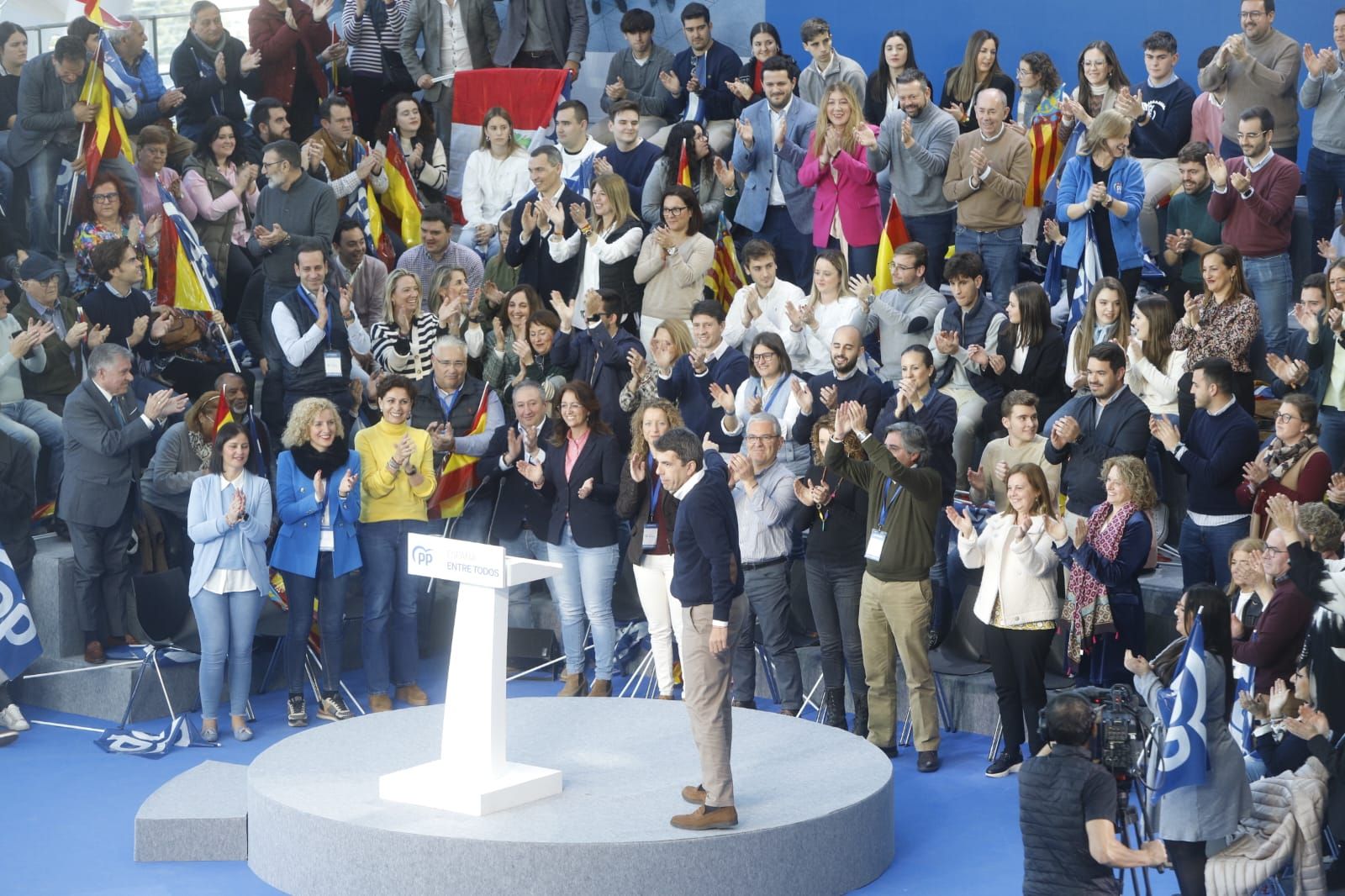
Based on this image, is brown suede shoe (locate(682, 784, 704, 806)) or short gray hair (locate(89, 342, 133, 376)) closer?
brown suede shoe (locate(682, 784, 704, 806))

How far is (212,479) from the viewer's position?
29.5 feet

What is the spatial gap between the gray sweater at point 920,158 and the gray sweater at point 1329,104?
2223mm

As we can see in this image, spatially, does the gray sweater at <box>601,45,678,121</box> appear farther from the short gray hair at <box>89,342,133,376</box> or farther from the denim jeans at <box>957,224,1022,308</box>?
the short gray hair at <box>89,342,133,376</box>

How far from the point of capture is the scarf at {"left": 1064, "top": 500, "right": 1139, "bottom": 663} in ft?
26.7

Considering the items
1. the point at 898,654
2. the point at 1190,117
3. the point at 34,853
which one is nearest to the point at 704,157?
the point at 1190,117

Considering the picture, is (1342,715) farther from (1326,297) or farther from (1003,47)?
(1003,47)

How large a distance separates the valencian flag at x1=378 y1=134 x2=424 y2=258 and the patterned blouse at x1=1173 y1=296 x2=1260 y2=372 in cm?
599

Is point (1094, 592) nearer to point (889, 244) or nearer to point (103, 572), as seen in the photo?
point (889, 244)

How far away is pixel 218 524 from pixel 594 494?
2026 millimetres

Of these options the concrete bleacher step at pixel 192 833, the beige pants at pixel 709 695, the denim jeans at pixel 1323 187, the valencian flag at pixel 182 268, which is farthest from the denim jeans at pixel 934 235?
the concrete bleacher step at pixel 192 833

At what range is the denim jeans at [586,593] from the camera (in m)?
9.59

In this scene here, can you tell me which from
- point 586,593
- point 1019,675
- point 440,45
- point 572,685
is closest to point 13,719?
point 572,685

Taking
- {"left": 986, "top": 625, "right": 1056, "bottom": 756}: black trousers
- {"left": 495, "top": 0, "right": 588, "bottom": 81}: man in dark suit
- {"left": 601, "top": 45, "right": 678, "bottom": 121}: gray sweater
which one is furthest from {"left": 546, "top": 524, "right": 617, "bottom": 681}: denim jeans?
{"left": 495, "top": 0, "right": 588, "bottom": 81}: man in dark suit

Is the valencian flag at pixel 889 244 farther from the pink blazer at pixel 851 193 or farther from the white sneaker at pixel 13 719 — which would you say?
the white sneaker at pixel 13 719
